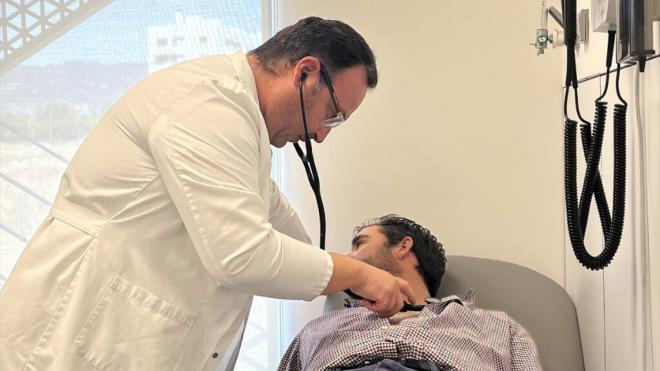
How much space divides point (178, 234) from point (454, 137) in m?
1.24

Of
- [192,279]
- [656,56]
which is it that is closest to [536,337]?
[656,56]

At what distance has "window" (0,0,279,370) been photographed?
7.61 feet

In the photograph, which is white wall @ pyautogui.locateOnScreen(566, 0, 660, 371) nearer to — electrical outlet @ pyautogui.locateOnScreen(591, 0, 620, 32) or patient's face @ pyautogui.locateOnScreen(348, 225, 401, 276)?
A: electrical outlet @ pyautogui.locateOnScreen(591, 0, 620, 32)

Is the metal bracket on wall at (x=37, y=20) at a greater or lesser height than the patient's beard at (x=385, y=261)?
greater

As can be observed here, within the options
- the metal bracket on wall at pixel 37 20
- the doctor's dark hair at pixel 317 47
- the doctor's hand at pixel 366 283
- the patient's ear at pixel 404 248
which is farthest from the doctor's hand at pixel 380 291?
the metal bracket on wall at pixel 37 20

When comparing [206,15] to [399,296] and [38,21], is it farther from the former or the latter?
[399,296]

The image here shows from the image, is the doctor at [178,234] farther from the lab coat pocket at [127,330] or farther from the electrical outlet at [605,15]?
the electrical outlet at [605,15]

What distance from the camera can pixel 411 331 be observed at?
5.31 feet

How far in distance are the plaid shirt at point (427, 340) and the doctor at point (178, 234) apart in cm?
32

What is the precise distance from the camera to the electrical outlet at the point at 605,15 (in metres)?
1.26

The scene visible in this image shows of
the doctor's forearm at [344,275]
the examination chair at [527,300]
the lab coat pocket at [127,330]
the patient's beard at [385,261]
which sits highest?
the doctor's forearm at [344,275]

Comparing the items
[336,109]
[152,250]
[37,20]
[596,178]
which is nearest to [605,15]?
[596,178]

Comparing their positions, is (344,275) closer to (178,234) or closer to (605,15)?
(178,234)

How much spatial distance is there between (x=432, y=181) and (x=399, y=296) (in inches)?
39.4
